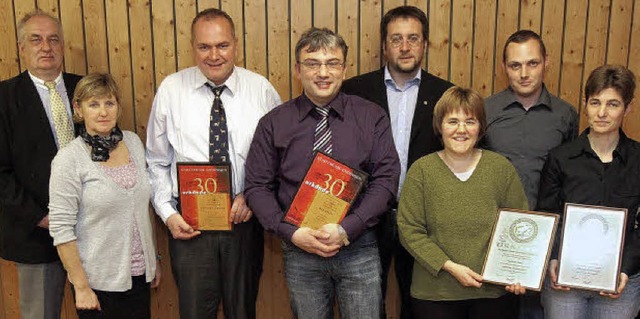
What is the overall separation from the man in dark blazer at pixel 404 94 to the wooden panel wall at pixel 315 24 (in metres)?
0.52

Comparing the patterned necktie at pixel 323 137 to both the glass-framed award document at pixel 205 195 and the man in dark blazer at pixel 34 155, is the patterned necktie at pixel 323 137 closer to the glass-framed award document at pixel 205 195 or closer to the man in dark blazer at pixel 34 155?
the glass-framed award document at pixel 205 195

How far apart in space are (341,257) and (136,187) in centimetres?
104

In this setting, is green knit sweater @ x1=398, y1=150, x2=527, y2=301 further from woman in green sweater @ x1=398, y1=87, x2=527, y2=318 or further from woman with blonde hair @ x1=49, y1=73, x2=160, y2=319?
woman with blonde hair @ x1=49, y1=73, x2=160, y2=319

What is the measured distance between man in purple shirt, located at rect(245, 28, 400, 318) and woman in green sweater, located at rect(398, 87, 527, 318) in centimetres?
18

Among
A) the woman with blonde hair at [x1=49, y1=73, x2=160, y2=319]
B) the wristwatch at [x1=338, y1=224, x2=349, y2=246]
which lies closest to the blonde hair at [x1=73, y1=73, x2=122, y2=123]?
the woman with blonde hair at [x1=49, y1=73, x2=160, y2=319]

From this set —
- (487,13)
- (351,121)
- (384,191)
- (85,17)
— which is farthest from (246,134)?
(487,13)

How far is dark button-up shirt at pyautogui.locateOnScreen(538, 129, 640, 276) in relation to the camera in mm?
2430

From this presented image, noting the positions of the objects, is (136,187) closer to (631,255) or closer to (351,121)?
(351,121)

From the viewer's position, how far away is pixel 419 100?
9.65ft

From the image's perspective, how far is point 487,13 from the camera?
3.52 m

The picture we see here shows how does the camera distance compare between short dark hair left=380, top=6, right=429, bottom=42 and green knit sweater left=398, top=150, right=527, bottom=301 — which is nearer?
green knit sweater left=398, top=150, right=527, bottom=301

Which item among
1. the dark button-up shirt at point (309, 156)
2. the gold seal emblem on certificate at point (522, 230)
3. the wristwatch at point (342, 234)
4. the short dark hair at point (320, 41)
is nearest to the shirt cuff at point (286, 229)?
the dark button-up shirt at point (309, 156)

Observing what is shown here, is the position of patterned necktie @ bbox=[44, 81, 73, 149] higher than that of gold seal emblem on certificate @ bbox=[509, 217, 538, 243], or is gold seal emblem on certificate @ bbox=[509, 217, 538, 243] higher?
patterned necktie @ bbox=[44, 81, 73, 149]

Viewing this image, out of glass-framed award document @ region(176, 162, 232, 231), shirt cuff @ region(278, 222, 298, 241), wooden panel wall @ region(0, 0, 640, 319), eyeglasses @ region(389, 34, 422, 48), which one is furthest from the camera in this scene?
wooden panel wall @ region(0, 0, 640, 319)
